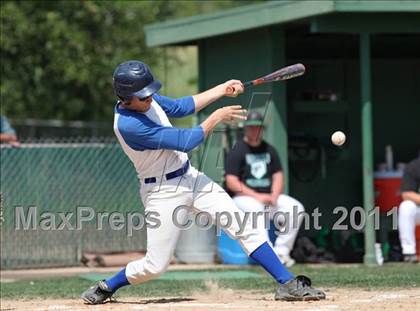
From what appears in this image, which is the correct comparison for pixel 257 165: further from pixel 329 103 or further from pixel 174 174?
pixel 174 174

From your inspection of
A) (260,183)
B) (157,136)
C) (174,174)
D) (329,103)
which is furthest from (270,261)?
(329,103)

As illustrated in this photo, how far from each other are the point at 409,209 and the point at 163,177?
552cm

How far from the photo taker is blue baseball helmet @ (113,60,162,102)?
7777 mm

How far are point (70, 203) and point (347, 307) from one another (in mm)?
6742

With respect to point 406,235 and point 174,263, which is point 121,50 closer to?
point 174,263

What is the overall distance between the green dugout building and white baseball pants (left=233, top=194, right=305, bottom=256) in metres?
0.59

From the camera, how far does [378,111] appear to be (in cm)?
1501

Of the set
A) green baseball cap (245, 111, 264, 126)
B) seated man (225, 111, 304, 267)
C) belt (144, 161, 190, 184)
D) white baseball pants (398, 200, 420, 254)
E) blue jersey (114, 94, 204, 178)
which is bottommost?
white baseball pants (398, 200, 420, 254)

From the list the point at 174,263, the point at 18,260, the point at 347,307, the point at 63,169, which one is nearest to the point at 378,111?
the point at 174,263

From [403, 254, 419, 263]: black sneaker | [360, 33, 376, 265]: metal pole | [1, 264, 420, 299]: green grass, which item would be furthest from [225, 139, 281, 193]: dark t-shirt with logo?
[403, 254, 419, 263]: black sneaker

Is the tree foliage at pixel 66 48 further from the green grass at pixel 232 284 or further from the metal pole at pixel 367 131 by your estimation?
the green grass at pixel 232 284

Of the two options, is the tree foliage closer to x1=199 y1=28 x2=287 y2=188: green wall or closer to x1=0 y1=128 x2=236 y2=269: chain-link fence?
x1=199 y1=28 x2=287 y2=188: green wall

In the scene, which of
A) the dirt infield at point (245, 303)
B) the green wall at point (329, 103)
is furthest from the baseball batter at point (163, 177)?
the green wall at point (329, 103)

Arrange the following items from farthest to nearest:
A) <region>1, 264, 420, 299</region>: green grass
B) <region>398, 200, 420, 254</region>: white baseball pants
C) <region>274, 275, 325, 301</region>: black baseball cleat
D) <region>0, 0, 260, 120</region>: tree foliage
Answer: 1. <region>0, 0, 260, 120</region>: tree foliage
2. <region>398, 200, 420, 254</region>: white baseball pants
3. <region>1, 264, 420, 299</region>: green grass
4. <region>274, 275, 325, 301</region>: black baseball cleat
